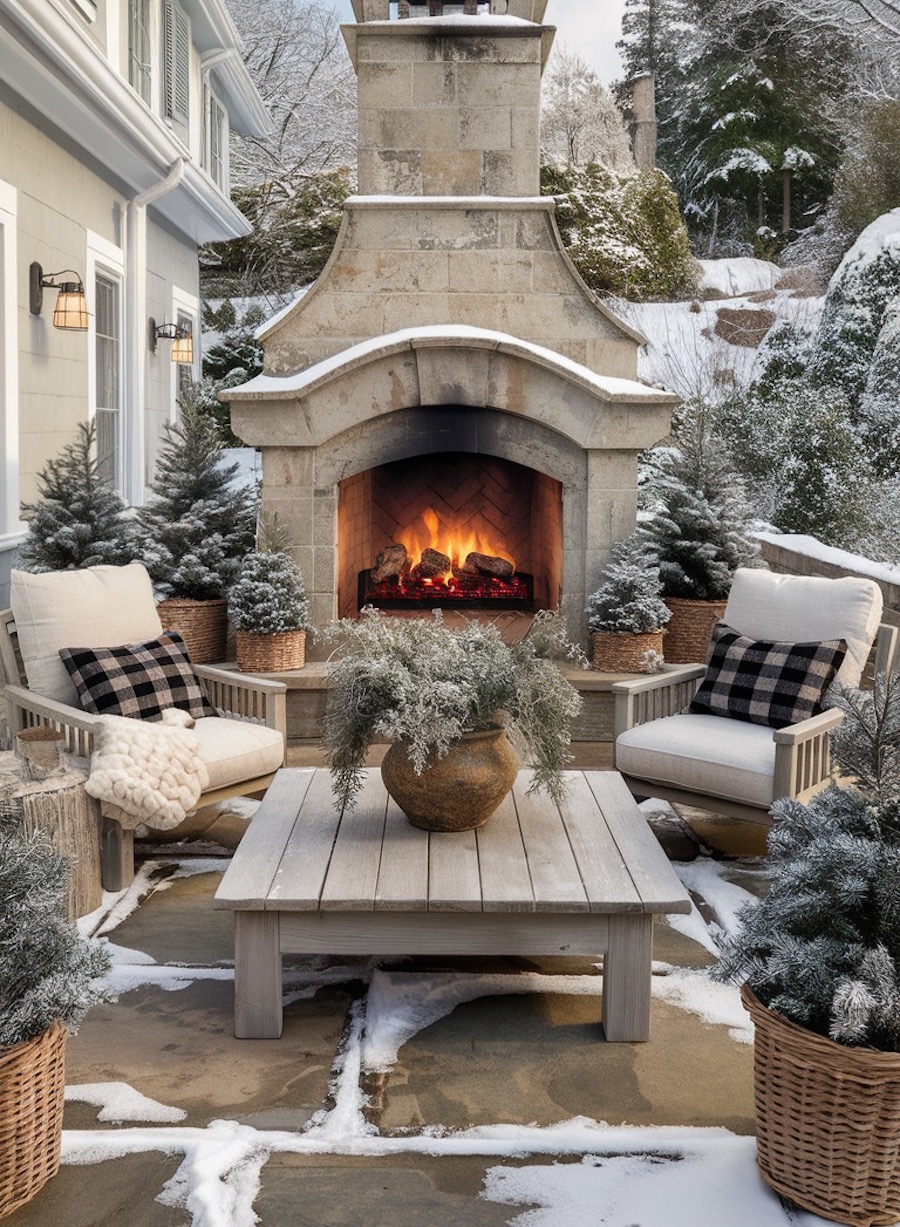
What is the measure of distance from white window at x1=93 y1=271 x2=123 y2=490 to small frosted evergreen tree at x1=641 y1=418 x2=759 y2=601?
4.26m

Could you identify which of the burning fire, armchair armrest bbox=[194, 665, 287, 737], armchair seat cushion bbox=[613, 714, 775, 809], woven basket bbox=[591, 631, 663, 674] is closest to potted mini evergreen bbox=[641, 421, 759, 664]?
woven basket bbox=[591, 631, 663, 674]

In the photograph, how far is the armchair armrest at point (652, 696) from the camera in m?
4.92

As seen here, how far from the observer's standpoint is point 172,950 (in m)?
3.85

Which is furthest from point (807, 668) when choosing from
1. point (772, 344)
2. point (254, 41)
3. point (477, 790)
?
point (254, 41)

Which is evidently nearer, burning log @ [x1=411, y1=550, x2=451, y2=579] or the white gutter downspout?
burning log @ [x1=411, y1=550, x2=451, y2=579]

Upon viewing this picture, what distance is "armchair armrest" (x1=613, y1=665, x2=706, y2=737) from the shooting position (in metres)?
4.92

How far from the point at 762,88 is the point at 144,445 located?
48.6 feet

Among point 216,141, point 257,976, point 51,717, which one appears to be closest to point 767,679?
point 257,976

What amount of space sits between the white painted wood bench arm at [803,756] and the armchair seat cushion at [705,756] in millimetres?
55

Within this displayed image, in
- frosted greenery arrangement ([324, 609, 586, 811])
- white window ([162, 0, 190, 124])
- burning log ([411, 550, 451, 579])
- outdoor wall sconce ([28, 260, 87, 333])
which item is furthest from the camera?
white window ([162, 0, 190, 124])

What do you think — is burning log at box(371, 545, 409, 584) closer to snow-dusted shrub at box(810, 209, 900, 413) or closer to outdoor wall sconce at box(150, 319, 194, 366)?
outdoor wall sconce at box(150, 319, 194, 366)

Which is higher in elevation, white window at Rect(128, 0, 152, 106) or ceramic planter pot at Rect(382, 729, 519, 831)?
white window at Rect(128, 0, 152, 106)

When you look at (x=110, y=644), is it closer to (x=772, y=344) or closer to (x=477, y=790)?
(x=477, y=790)

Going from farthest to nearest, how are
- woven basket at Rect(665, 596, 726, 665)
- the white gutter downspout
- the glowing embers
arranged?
the white gutter downspout, the glowing embers, woven basket at Rect(665, 596, 726, 665)
